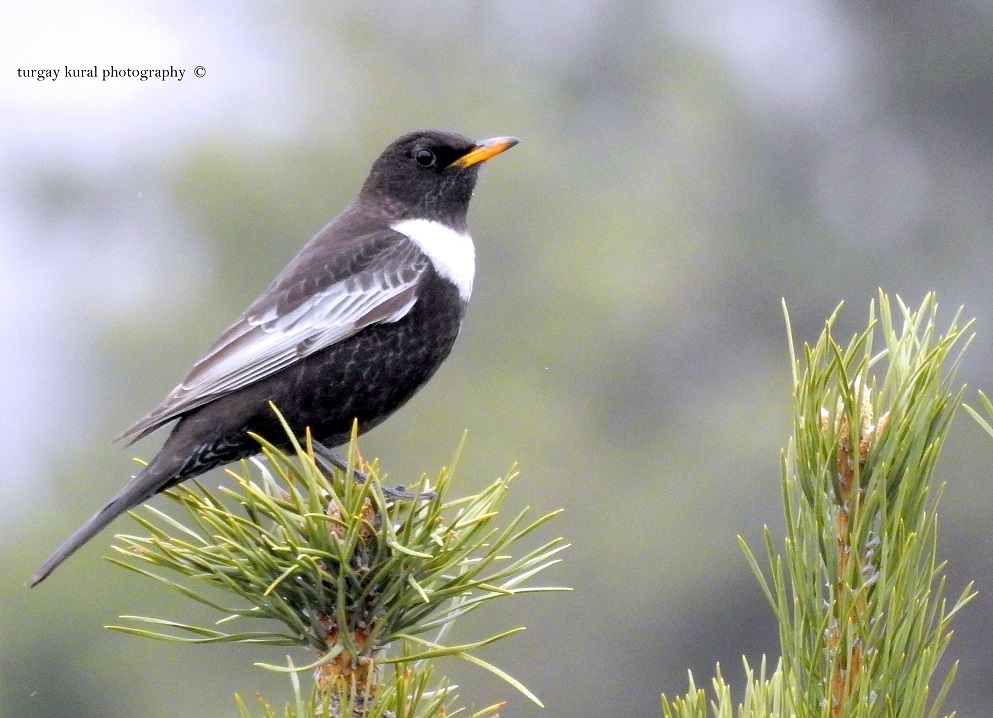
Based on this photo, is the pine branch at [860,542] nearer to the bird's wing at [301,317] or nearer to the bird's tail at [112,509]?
the bird's tail at [112,509]

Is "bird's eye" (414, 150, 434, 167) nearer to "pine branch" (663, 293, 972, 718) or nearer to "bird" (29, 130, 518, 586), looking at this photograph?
"bird" (29, 130, 518, 586)

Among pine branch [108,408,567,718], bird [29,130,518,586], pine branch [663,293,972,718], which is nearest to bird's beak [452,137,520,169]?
bird [29,130,518,586]

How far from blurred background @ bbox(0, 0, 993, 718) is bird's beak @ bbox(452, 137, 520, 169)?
750cm

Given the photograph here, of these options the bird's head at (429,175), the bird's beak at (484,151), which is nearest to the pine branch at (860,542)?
the bird's beak at (484,151)

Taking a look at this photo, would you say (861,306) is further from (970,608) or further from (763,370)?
(970,608)

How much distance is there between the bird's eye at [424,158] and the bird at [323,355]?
1.07ft

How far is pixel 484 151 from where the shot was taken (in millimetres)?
3758

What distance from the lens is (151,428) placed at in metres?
2.94

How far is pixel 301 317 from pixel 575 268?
660 inches

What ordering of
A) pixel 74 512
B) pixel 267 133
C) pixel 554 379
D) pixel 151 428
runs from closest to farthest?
pixel 151 428 < pixel 74 512 < pixel 554 379 < pixel 267 133

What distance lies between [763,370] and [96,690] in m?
9.72

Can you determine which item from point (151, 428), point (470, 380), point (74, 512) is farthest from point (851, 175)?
point (151, 428)

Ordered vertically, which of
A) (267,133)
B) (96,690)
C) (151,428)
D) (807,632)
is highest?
(267,133)

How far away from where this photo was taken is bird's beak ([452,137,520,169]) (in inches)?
145
